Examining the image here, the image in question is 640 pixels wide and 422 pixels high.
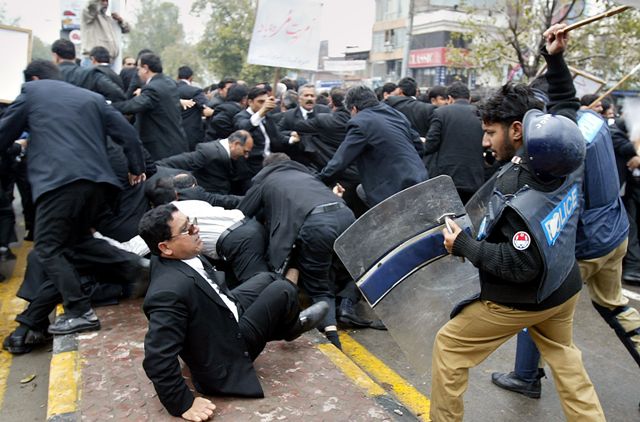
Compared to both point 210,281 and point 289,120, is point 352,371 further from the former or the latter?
point 289,120

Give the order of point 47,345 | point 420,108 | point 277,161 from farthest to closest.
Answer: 1. point 420,108
2. point 277,161
3. point 47,345

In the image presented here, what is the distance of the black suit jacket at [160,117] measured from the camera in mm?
5895

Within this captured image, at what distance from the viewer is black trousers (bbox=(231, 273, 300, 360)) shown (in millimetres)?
3295

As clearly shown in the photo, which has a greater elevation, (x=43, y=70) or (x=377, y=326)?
(x=43, y=70)

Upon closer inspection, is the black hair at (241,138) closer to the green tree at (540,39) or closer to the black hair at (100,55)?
the black hair at (100,55)

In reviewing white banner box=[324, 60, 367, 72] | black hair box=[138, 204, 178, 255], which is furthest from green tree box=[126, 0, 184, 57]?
black hair box=[138, 204, 178, 255]

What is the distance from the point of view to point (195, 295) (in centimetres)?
290

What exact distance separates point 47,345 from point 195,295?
2.01 meters

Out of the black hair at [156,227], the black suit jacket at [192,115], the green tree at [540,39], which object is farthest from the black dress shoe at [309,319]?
the green tree at [540,39]

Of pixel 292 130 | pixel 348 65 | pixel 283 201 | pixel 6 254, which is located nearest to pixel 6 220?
pixel 6 254

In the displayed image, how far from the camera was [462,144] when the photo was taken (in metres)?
6.05

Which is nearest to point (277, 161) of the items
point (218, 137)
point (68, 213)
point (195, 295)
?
point (68, 213)

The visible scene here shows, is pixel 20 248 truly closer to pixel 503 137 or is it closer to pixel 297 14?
pixel 297 14

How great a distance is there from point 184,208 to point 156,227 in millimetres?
1409
